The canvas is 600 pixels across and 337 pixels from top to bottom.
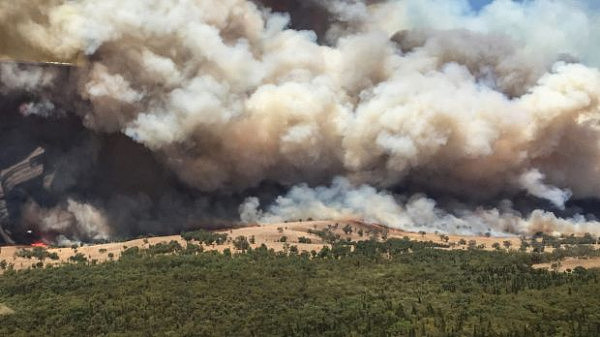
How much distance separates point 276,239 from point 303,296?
75.3 ft

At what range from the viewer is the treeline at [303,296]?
47250mm

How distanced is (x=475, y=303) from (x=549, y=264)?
1822 cm

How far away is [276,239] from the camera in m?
77.7

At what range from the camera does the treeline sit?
47.2 m

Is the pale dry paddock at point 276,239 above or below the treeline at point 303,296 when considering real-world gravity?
above

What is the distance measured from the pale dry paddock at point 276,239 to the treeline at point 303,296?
413 cm

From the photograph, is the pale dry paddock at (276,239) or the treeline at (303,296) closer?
the treeline at (303,296)

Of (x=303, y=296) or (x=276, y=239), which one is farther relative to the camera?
(x=276, y=239)

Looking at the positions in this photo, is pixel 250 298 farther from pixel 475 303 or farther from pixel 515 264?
pixel 515 264

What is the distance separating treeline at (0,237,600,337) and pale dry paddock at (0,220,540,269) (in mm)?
4129

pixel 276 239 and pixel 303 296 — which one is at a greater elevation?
pixel 276 239

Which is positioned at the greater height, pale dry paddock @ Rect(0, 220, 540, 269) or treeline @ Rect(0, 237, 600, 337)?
pale dry paddock @ Rect(0, 220, 540, 269)

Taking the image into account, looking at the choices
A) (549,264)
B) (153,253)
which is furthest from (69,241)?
(549,264)

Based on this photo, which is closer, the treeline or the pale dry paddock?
the treeline
